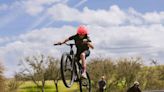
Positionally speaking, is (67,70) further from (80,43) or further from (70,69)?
(80,43)

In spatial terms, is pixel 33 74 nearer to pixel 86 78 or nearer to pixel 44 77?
pixel 44 77

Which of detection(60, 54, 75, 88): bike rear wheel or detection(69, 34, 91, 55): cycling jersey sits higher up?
detection(69, 34, 91, 55): cycling jersey

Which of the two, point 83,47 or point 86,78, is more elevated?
point 83,47

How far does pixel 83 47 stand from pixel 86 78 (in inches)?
33.5

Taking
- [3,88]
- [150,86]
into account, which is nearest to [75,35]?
[3,88]

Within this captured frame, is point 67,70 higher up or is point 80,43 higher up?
point 80,43

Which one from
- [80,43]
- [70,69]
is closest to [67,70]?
[70,69]

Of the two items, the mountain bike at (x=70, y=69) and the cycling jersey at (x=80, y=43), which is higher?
the cycling jersey at (x=80, y=43)

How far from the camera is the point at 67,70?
11656mm

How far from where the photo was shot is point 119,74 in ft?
334

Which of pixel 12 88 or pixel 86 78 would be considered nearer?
pixel 86 78

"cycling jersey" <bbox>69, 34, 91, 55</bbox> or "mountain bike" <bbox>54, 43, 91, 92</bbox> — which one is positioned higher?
"cycling jersey" <bbox>69, 34, 91, 55</bbox>

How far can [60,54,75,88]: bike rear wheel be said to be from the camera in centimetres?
1130

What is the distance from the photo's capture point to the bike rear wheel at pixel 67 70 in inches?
445
